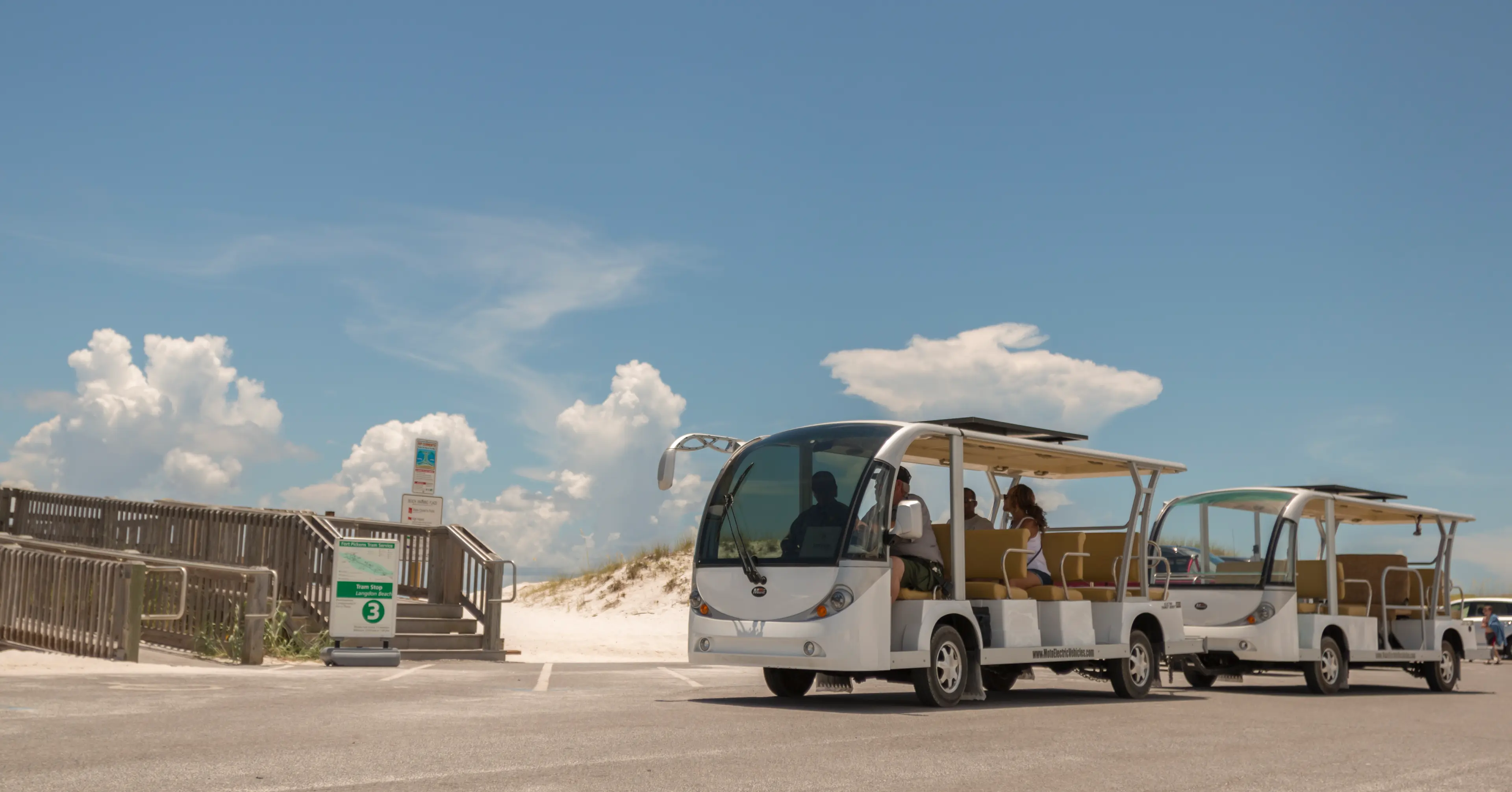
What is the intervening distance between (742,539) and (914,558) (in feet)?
5.06

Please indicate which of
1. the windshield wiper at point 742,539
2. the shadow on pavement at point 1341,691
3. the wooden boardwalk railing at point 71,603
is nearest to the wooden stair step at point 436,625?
the wooden boardwalk railing at point 71,603

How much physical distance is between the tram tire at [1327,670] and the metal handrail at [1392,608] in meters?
1.33

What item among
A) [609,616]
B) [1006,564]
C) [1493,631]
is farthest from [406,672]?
[1493,631]

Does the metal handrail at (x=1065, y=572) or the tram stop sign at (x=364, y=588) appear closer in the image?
the metal handrail at (x=1065, y=572)

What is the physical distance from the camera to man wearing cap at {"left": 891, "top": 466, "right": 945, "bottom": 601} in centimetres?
1164

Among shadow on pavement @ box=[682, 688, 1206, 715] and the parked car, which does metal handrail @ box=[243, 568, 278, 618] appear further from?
the parked car

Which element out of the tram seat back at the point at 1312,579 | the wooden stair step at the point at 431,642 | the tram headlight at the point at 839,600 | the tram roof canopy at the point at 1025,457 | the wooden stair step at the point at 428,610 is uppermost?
the tram roof canopy at the point at 1025,457

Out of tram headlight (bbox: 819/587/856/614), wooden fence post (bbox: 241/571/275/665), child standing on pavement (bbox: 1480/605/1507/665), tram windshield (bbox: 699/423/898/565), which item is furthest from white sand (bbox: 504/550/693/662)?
child standing on pavement (bbox: 1480/605/1507/665)

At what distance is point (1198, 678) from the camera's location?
1761 centimetres

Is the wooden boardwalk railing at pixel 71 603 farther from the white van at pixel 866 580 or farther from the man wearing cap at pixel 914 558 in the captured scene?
the man wearing cap at pixel 914 558

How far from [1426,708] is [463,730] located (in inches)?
432

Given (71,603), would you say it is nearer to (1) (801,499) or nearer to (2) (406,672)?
(2) (406,672)

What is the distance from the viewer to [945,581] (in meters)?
12.2

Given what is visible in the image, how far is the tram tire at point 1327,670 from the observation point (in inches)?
661
